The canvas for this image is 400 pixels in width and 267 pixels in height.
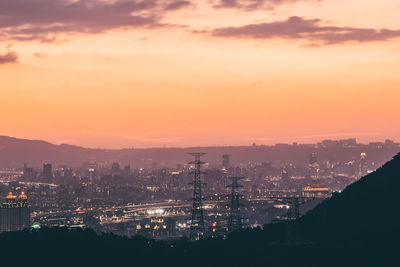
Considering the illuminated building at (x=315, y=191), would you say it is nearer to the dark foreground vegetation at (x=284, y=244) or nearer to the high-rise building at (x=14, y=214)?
the high-rise building at (x=14, y=214)

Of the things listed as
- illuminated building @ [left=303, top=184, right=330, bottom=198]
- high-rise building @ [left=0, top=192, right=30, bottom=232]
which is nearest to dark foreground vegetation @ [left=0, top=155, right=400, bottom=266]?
high-rise building @ [left=0, top=192, right=30, bottom=232]

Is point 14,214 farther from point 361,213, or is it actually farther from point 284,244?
point 361,213

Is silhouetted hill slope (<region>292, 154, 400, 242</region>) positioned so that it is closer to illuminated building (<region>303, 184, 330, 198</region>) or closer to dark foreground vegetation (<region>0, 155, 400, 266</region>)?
dark foreground vegetation (<region>0, 155, 400, 266</region>)

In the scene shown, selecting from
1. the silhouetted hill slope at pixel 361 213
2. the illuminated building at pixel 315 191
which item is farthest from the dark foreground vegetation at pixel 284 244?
the illuminated building at pixel 315 191

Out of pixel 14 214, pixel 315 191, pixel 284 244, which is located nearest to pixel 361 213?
pixel 284 244

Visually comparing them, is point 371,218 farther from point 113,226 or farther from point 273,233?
point 113,226
